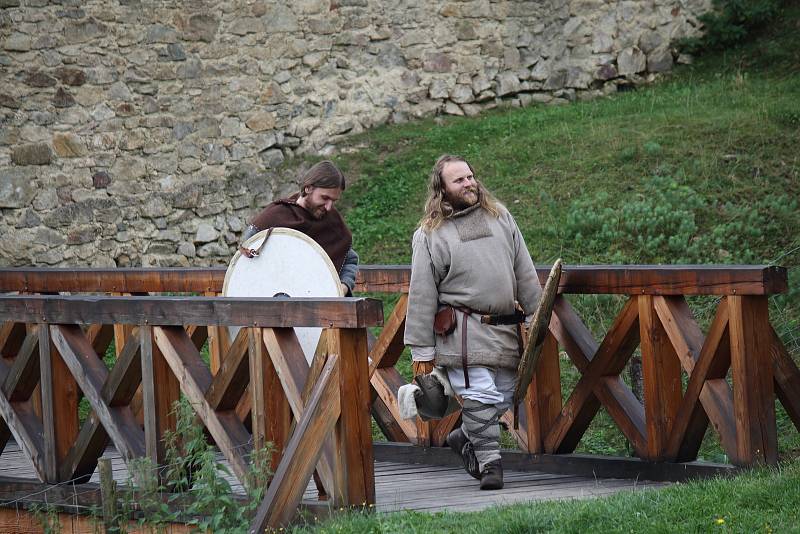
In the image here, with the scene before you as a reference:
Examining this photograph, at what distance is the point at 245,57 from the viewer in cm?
1162

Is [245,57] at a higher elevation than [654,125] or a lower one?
higher

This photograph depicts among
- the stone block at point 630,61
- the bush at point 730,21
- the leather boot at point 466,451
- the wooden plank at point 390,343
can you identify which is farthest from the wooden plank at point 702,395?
the bush at point 730,21

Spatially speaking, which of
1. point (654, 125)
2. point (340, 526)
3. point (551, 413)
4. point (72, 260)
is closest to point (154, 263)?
point (72, 260)

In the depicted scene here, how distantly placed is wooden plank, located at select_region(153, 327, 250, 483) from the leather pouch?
0.86 metres

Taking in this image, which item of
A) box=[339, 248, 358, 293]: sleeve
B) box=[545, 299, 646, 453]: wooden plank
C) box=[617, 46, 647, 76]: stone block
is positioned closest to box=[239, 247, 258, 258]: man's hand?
box=[339, 248, 358, 293]: sleeve

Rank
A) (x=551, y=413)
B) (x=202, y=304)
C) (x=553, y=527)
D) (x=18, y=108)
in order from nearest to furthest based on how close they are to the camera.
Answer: (x=553, y=527)
(x=202, y=304)
(x=551, y=413)
(x=18, y=108)

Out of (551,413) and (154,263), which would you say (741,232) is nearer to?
(551,413)

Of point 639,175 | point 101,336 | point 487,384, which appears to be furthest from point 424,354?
point 639,175

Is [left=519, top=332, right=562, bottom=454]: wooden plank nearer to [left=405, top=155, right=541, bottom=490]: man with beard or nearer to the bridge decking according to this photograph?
the bridge decking

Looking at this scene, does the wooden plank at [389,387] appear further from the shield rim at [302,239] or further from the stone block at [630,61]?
the stone block at [630,61]

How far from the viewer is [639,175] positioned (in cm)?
994

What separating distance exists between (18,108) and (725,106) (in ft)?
20.6

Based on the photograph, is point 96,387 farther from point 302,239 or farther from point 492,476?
point 492,476

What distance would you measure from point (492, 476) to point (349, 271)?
1.20 m
